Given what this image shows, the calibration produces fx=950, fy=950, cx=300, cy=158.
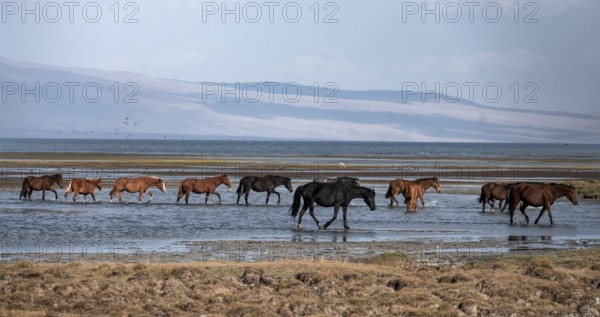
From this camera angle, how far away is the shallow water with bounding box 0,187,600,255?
72.7ft

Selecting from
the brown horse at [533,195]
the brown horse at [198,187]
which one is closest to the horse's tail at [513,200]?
the brown horse at [533,195]

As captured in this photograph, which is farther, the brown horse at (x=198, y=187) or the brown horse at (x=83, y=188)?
the brown horse at (x=198, y=187)

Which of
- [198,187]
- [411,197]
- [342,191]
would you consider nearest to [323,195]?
[342,191]

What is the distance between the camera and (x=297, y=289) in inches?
550

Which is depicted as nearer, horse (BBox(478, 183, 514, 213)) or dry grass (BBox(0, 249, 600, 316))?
dry grass (BBox(0, 249, 600, 316))

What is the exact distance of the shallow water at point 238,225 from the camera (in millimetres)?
22172

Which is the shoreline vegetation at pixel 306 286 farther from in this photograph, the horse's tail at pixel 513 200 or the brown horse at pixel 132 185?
the brown horse at pixel 132 185

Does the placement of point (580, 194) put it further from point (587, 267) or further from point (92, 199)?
point (587, 267)

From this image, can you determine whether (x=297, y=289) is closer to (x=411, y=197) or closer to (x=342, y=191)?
(x=342, y=191)

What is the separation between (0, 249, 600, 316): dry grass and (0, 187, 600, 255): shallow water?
193 inches

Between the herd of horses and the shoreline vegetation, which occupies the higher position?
the herd of horses

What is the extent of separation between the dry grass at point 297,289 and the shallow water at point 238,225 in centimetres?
490

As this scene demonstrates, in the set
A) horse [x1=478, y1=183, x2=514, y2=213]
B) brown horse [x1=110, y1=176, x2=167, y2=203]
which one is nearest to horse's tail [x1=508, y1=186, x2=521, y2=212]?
horse [x1=478, y1=183, x2=514, y2=213]

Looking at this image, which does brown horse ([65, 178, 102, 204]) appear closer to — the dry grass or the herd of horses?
the herd of horses
